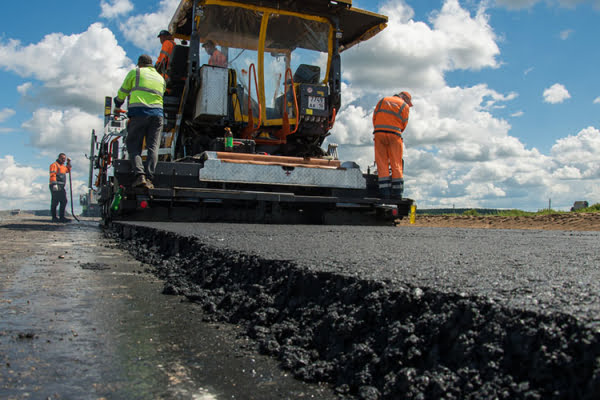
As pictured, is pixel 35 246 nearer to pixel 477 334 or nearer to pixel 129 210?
pixel 129 210

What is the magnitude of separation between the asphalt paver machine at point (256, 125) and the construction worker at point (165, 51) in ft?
0.45

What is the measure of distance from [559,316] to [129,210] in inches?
234

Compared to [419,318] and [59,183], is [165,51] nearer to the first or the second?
[419,318]

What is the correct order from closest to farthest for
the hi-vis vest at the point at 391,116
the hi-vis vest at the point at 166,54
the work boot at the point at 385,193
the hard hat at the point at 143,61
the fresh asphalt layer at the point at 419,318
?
1. the fresh asphalt layer at the point at 419,318
2. the hard hat at the point at 143,61
3. the work boot at the point at 385,193
4. the hi-vis vest at the point at 166,54
5. the hi-vis vest at the point at 391,116

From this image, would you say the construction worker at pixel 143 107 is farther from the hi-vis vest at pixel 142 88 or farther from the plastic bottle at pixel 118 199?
the plastic bottle at pixel 118 199

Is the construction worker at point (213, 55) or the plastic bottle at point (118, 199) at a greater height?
the construction worker at point (213, 55)

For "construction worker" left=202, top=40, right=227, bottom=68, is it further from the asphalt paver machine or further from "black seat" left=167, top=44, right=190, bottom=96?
"black seat" left=167, top=44, right=190, bottom=96

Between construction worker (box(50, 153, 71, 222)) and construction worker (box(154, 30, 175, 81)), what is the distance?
835cm

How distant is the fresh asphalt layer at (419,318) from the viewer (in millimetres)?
1115

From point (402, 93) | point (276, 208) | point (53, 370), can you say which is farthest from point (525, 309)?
point (402, 93)

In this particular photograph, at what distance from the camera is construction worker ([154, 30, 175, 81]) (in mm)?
7824

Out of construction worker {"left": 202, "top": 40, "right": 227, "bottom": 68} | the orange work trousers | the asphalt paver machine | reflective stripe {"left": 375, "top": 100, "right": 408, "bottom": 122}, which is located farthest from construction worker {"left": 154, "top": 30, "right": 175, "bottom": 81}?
the orange work trousers

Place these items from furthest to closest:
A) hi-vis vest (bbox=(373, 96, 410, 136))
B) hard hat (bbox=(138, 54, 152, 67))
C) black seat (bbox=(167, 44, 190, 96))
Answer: hi-vis vest (bbox=(373, 96, 410, 136)) < black seat (bbox=(167, 44, 190, 96)) < hard hat (bbox=(138, 54, 152, 67))

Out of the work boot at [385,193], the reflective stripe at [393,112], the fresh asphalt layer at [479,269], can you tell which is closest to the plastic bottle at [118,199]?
the fresh asphalt layer at [479,269]
